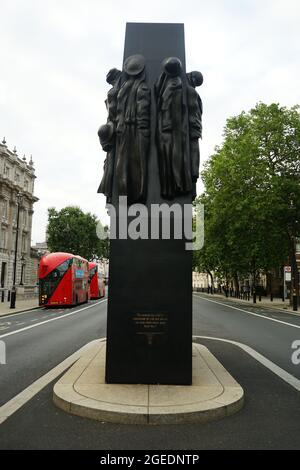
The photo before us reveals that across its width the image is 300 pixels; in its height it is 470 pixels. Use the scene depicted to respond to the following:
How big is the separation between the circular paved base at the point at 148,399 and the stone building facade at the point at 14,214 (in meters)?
46.4

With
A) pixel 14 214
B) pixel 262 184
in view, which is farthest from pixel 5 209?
pixel 262 184

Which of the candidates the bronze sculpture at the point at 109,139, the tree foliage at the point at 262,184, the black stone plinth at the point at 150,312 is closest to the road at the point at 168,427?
the black stone plinth at the point at 150,312

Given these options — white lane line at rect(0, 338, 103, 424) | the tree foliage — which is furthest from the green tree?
Result: white lane line at rect(0, 338, 103, 424)

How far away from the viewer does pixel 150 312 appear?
22.0ft

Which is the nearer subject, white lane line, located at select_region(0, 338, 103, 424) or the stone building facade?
white lane line, located at select_region(0, 338, 103, 424)

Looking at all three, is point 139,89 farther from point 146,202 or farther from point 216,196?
point 216,196

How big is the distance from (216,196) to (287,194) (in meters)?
5.66

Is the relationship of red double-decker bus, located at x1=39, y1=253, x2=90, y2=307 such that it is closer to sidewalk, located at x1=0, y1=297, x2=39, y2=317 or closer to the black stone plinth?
sidewalk, located at x1=0, y1=297, x2=39, y2=317

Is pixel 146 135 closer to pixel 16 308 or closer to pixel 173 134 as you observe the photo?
pixel 173 134

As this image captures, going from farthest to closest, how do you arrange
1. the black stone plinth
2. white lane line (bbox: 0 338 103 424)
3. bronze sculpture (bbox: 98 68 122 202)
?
bronze sculpture (bbox: 98 68 122 202), the black stone plinth, white lane line (bbox: 0 338 103 424)

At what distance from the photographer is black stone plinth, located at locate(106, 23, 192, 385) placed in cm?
652

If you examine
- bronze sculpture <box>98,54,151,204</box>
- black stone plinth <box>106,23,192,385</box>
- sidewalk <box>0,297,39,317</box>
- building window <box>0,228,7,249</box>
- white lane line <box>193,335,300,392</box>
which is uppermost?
building window <box>0,228,7,249</box>

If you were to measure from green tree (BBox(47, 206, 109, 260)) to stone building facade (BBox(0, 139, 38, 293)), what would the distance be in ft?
18.1

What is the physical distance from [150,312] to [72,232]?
223 feet
